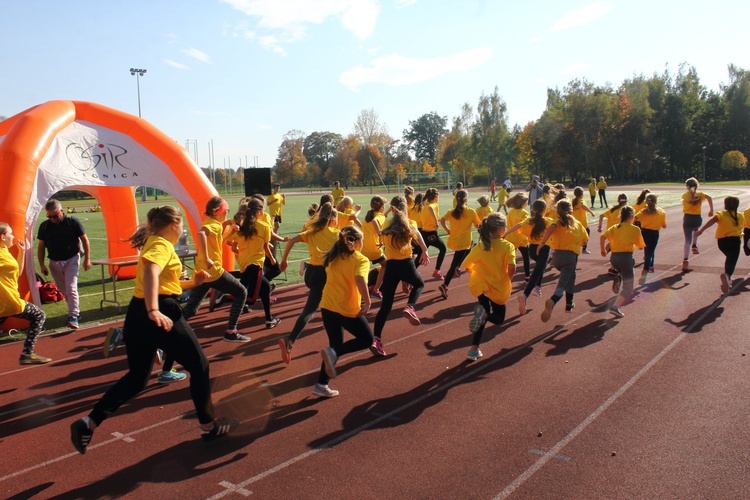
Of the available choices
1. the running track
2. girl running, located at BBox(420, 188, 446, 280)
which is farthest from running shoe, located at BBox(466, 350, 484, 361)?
girl running, located at BBox(420, 188, 446, 280)

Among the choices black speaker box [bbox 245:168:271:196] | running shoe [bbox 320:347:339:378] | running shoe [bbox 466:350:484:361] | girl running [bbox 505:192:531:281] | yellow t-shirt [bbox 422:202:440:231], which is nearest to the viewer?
running shoe [bbox 320:347:339:378]

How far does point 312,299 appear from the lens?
6.93 m

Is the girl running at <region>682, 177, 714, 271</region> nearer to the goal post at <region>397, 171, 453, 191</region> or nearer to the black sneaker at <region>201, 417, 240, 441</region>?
the black sneaker at <region>201, 417, 240, 441</region>

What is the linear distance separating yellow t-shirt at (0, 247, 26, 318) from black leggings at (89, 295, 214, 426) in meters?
2.87

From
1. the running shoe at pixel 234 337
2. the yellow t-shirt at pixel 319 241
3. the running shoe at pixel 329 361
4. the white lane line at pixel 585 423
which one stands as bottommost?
the white lane line at pixel 585 423

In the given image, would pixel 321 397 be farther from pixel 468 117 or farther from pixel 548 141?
pixel 468 117

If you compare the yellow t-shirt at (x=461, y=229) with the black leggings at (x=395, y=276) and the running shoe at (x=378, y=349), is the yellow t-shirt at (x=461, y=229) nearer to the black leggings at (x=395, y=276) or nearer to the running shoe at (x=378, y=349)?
the black leggings at (x=395, y=276)

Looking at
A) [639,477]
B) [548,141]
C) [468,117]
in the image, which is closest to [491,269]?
[639,477]

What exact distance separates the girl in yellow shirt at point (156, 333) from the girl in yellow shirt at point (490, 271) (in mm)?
3235

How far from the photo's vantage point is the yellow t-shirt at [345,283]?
5457 mm

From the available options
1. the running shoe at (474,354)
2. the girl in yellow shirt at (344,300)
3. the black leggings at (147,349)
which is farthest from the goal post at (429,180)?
the black leggings at (147,349)

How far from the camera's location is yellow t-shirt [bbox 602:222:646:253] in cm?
856

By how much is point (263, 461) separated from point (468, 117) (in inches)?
3269

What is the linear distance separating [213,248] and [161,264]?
3106 millimetres
